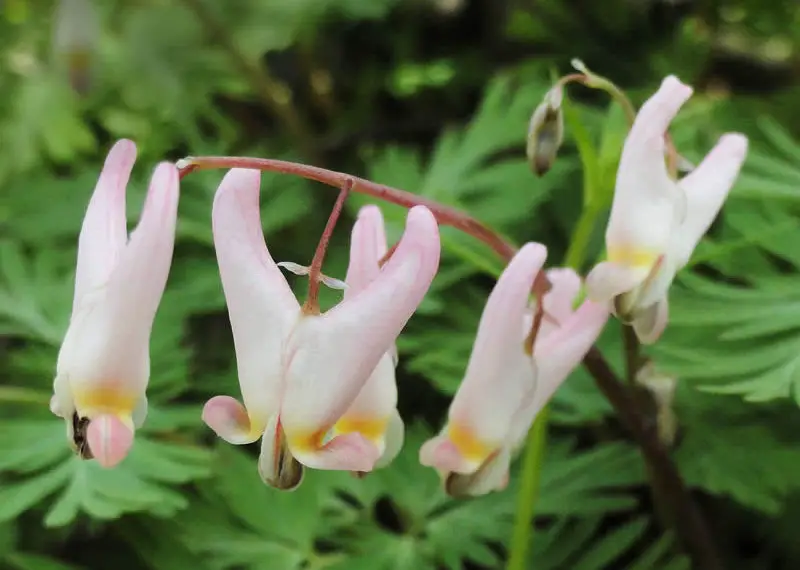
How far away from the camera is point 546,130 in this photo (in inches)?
22.1

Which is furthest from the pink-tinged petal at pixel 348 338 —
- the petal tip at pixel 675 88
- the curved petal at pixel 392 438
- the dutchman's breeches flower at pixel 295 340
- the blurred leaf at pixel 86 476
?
the blurred leaf at pixel 86 476

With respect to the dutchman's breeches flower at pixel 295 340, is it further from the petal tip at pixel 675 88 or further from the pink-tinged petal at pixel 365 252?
the petal tip at pixel 675 88

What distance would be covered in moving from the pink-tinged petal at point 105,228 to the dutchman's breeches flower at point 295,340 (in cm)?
6

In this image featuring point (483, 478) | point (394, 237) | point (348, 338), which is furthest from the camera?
point (394, 237)

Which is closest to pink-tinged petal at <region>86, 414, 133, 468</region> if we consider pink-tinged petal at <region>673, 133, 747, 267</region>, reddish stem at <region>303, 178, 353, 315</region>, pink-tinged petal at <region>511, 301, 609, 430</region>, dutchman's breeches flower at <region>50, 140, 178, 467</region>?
dutchman's breeches flower at <region>50, 140, 178, 467</region>

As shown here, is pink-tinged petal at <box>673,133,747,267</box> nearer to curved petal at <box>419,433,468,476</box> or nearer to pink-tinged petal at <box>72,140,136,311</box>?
curved petal at <box>419,433,468,476</box>

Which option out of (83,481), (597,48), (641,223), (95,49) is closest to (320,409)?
(641,223)

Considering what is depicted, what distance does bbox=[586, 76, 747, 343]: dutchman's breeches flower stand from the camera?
1.63 feet

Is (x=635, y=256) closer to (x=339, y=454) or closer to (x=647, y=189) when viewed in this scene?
(x=647, y=189)

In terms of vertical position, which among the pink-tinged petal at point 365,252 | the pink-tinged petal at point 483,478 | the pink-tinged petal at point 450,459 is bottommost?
the pink-tinged petal at point 483,478

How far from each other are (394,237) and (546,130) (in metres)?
0.39

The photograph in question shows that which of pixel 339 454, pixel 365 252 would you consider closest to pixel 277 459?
pixel 339 454

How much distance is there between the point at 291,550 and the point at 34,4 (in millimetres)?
1199

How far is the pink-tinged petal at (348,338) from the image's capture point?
1.30 feet
